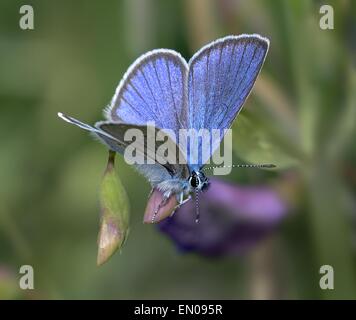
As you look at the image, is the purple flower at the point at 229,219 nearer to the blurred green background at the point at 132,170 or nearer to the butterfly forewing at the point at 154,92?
the blurred green background at the point at 132,170

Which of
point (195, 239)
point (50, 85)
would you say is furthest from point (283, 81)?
point (50, 85)

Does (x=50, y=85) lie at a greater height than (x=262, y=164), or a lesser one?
greater

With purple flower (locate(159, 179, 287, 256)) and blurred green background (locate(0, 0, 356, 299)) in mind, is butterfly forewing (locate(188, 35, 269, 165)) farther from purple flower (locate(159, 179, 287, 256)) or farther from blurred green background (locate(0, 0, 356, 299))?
purple flower (locate(159, 179, 287, 256))

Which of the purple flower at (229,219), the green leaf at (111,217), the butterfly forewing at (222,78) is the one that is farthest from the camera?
the purple flower at (229,219)

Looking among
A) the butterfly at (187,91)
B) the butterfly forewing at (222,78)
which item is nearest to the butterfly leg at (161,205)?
the butterfly at (187,91)

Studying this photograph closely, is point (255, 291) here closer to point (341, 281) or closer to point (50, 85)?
point (341, 281)

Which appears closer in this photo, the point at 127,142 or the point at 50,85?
the point at 127,142
